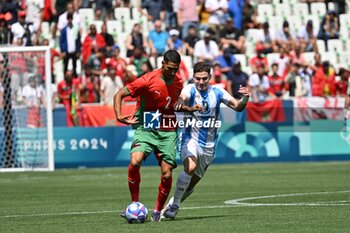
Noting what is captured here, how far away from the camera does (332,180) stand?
68.7ft

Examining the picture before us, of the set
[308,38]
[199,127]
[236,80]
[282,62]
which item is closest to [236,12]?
[308,38]

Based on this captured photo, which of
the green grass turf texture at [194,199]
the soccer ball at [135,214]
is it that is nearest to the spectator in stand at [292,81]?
the green grass turf texture at [194,199]

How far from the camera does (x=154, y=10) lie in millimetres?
34188

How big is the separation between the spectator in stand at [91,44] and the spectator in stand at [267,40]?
5.39 m

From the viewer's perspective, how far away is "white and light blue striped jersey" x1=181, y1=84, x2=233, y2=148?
13.7 meters

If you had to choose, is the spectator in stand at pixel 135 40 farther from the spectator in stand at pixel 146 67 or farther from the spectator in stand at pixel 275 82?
the spectator in stand at pixel 275 82

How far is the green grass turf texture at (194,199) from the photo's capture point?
12.3 m

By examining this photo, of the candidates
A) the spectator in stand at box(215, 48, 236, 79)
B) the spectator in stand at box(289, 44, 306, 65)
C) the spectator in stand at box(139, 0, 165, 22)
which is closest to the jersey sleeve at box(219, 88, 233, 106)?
the spectator in stand at box(215, 48, 236, 79)

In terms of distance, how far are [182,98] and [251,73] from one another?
1915 cm

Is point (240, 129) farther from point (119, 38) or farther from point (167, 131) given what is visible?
point (167, 131)

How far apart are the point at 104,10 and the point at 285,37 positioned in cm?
573

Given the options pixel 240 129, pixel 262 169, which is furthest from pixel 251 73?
pixel 262 169

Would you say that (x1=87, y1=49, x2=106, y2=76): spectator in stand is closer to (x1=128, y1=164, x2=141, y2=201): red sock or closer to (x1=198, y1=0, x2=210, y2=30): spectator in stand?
(x1=198, y1=0, x2=210, y2=30): spectator in stand

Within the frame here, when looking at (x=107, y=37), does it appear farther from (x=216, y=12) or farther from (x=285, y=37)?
(x=285, y=37)
